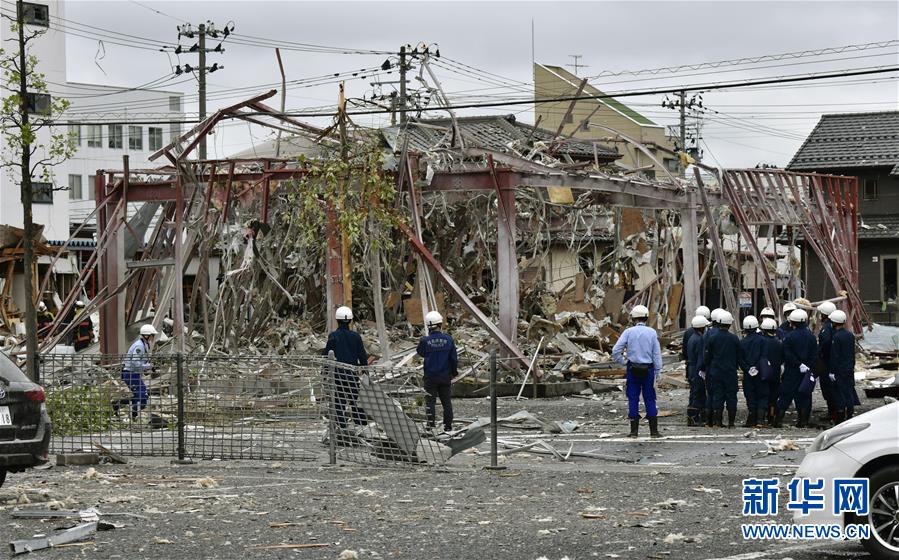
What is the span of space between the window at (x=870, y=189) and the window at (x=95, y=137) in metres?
Answer: 45.6

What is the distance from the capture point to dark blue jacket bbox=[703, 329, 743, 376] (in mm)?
19062

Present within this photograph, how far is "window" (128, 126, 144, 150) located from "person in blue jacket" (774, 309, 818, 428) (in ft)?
229

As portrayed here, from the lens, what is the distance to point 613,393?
26.1m

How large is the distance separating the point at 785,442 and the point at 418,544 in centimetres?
796

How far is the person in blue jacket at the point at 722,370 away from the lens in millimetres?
19047

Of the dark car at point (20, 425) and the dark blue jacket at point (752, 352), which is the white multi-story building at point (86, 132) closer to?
the dark blue jacket at point (752, 352)

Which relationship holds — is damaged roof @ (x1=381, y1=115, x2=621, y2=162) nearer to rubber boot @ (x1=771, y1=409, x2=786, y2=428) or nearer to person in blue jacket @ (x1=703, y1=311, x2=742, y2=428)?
person in blue jacket @ (x1=703, y1=311, x2=742, y2=428)

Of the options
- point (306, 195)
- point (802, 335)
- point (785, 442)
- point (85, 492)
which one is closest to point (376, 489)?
point (85, 492)

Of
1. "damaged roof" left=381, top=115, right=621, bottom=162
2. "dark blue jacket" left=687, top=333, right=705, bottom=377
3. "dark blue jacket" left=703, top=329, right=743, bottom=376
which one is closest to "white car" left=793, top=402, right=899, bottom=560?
"dark blue jacket" left=703, top=329, right=743, bottom=376

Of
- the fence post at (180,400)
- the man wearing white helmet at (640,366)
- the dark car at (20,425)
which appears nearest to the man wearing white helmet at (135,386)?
the fence post at (180,400)

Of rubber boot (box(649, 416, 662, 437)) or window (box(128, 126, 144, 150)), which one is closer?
rubber boot (box(649, 416, 662, 437))

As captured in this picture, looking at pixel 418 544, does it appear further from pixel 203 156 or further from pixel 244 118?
pixel 203 156

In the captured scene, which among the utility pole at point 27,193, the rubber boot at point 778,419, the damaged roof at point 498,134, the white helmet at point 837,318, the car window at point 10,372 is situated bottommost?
the rubber boot at point 778,419

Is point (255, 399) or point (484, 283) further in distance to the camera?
point (484, 283)
